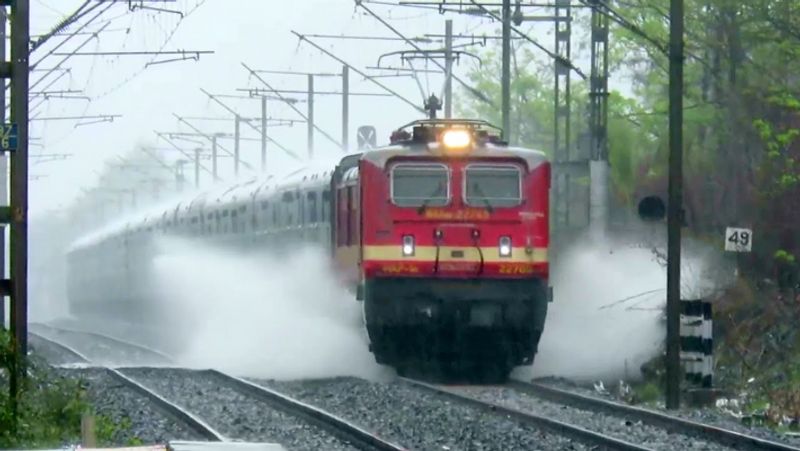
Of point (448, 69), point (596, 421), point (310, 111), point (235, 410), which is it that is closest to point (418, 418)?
point (596, 421)

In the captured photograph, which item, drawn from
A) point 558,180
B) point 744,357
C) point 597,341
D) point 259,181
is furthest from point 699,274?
point 558,180

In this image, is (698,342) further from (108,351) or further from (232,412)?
(108,351)

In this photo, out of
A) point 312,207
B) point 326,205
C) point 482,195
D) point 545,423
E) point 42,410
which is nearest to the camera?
point 42,410

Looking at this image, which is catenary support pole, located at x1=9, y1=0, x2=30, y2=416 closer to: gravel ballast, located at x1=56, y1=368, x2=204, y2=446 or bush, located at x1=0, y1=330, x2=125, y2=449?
bush, located at x1=0, y1=330, x2=125, y2=449

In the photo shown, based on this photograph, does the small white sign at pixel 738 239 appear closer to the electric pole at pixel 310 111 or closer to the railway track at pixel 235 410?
the railway track at pixel 235 410

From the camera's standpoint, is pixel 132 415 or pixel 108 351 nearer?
pixel 132 415

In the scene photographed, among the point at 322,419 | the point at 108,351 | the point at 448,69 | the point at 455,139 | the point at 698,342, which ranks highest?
the point at 448,69

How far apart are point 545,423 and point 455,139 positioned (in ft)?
18.7

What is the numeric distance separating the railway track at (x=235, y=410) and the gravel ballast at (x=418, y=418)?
0.37 m

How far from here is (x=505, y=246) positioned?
19750 mm

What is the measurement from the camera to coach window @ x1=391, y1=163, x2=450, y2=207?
19.8 m

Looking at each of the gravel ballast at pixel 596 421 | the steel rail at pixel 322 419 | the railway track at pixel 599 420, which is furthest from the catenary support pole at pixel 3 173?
the gravel ballast at pixel 596 421

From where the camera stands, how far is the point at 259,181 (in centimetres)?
3117

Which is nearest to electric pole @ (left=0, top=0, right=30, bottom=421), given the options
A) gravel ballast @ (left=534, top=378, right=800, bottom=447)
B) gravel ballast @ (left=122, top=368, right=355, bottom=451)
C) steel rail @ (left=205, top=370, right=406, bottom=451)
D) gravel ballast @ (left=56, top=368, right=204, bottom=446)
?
gravel ballast @ (left=56, top=368, right=204, bottom=446)
